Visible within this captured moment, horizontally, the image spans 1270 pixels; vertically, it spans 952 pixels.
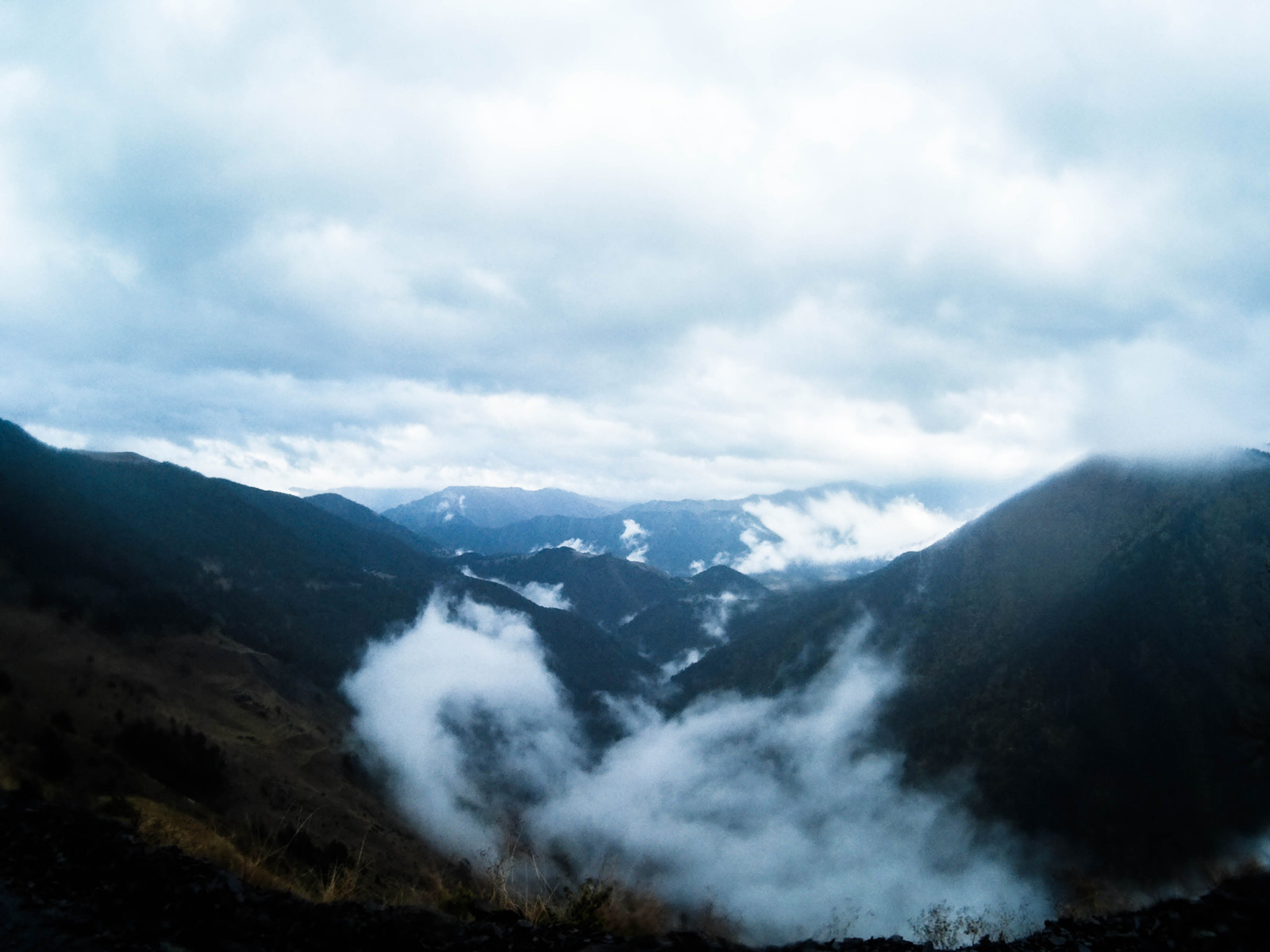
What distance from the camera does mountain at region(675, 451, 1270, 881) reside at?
301 ft

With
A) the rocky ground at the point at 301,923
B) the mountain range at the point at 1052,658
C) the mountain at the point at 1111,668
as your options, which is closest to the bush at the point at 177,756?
the mountain range at the point at 1052,658

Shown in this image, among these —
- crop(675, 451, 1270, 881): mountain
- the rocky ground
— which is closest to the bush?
the rocky ground

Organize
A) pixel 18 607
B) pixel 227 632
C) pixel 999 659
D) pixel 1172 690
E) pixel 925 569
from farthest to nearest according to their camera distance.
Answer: pixel 925 569, pixel 227 632, pixel 999 659, pixel 1172 690, pixel 18 607

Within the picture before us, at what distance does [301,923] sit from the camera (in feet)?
31.8

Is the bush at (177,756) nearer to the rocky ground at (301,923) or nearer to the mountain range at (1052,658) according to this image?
the mountain range at (1052,658)

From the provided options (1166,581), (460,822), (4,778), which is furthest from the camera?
(460,822)

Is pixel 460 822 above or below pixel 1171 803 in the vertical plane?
below

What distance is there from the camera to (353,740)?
144750 mm

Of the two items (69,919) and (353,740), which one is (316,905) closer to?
(69,919)

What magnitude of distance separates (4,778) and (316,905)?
13.2 metres

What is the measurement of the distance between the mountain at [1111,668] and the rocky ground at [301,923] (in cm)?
9220

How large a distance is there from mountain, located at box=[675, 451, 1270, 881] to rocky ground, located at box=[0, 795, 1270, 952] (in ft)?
303

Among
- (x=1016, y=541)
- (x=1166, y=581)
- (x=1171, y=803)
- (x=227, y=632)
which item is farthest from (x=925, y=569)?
(x=227, y=632)

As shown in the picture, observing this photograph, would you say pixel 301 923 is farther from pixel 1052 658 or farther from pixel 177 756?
pixel 1052 658
